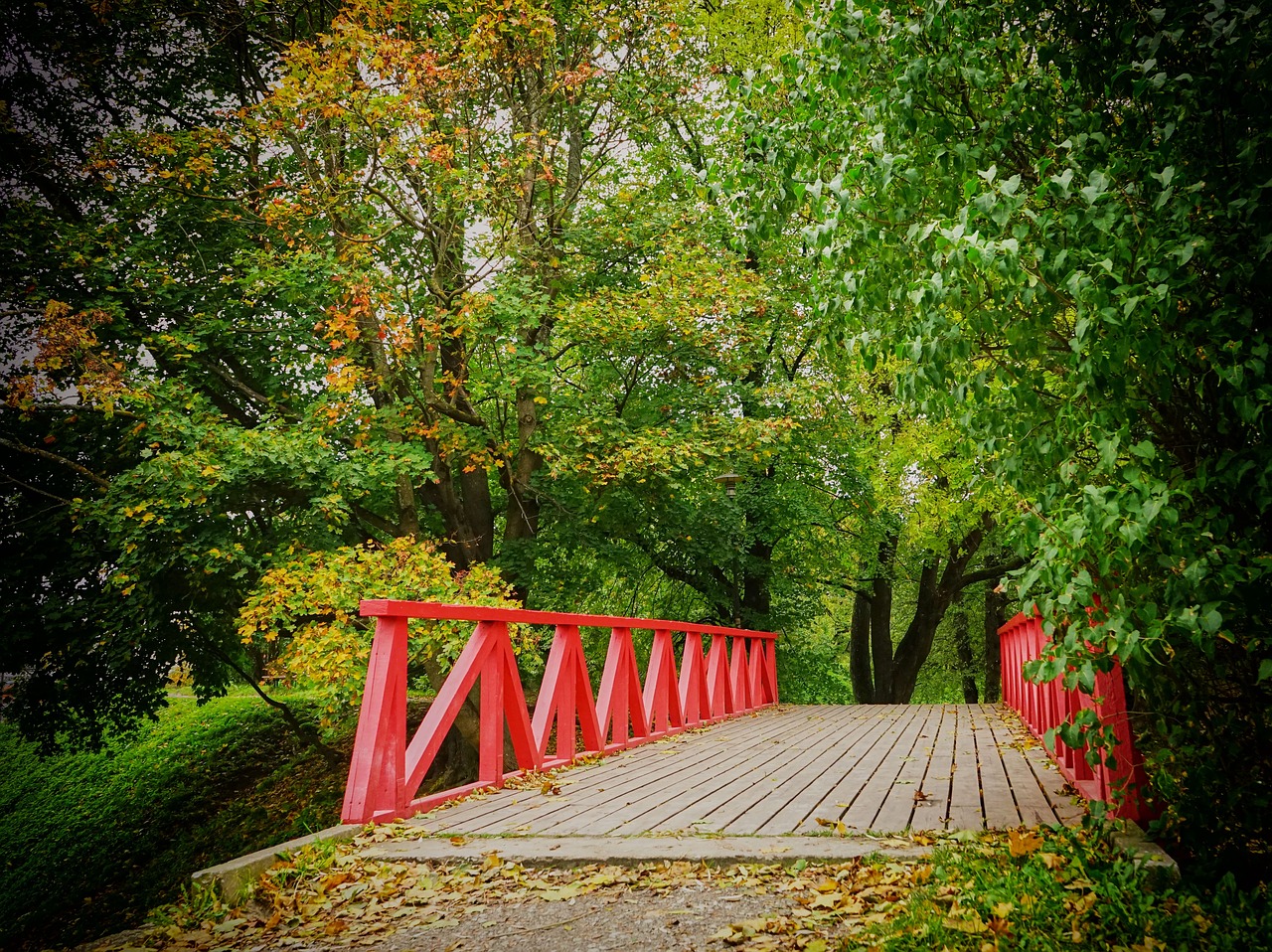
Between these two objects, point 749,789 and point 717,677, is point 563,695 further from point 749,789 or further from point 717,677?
point 717,677

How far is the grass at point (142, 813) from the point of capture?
1291 cm

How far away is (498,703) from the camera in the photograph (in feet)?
18.2

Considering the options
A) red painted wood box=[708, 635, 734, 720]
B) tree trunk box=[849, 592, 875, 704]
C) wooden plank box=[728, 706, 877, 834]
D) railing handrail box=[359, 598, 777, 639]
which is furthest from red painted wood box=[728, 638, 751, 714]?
tree trunk box=[849, 592, 875, 704]

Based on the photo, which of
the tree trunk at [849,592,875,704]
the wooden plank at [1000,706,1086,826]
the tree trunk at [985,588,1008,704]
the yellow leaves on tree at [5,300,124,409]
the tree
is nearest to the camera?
the tree

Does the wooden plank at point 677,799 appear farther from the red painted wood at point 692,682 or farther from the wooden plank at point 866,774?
the red painted wood at point 692,682

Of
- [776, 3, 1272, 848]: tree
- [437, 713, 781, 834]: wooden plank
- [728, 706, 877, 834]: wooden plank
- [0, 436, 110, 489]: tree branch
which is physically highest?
[0, 436, 110, 489]: tree branch

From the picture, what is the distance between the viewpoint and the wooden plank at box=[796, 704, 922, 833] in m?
4.47

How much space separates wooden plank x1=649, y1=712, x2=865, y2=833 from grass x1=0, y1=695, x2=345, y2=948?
28.4 ft

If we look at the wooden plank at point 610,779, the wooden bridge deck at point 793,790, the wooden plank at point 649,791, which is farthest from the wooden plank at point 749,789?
the wooden plank at point 610,779

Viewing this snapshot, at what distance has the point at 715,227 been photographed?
13523 millimetres

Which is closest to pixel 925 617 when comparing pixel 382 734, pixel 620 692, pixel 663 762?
pixel 620 692

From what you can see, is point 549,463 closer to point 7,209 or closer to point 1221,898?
point 7,209

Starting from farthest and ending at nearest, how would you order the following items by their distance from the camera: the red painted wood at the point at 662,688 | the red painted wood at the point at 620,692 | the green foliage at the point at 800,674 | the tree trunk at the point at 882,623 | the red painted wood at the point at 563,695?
the tree trunk at the point at 882,623 → the green foliage at the point at 800,674 → the red painted wood at the point at 662,688 → the red painted wood at the point at 620,692 → the red painted wood at the point at 563,695

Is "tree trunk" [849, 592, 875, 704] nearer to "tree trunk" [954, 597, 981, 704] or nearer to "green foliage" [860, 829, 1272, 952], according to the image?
"tree trunk" [954, 597, 981, 704]
